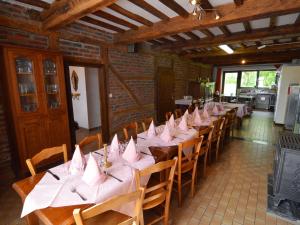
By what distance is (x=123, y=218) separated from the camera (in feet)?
4.74

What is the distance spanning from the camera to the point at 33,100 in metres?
2.97

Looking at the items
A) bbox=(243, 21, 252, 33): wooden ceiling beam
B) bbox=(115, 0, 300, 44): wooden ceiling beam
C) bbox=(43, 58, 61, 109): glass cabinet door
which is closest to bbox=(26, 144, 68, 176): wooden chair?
bbox=(43, 58, 61, 109): glass cabinet door

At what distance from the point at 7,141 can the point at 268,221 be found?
158 inches

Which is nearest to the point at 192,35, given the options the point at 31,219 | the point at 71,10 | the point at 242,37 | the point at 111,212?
the point at 242,37

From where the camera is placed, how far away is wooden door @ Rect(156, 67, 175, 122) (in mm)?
6383

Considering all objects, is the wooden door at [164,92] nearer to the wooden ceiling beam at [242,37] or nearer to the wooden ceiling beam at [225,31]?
the wooden ceiling beam at [242,37]

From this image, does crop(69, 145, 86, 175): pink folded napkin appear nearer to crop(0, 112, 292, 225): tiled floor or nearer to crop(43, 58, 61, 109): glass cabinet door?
crop(0, 112, 292, 225): tiled floor

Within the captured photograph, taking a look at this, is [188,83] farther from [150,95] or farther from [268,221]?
[268,221]

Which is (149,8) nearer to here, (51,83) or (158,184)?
(51,83)

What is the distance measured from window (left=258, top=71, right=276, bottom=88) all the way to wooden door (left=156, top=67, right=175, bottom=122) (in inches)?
272

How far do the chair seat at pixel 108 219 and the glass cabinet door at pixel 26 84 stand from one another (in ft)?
7.33

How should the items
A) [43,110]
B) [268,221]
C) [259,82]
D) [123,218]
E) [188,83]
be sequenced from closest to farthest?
[123,218], [268,221], [43,110], [188,83], [259,82]

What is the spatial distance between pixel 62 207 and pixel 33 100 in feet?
7.84

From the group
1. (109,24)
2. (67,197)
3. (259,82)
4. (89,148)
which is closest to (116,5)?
(109,24)
